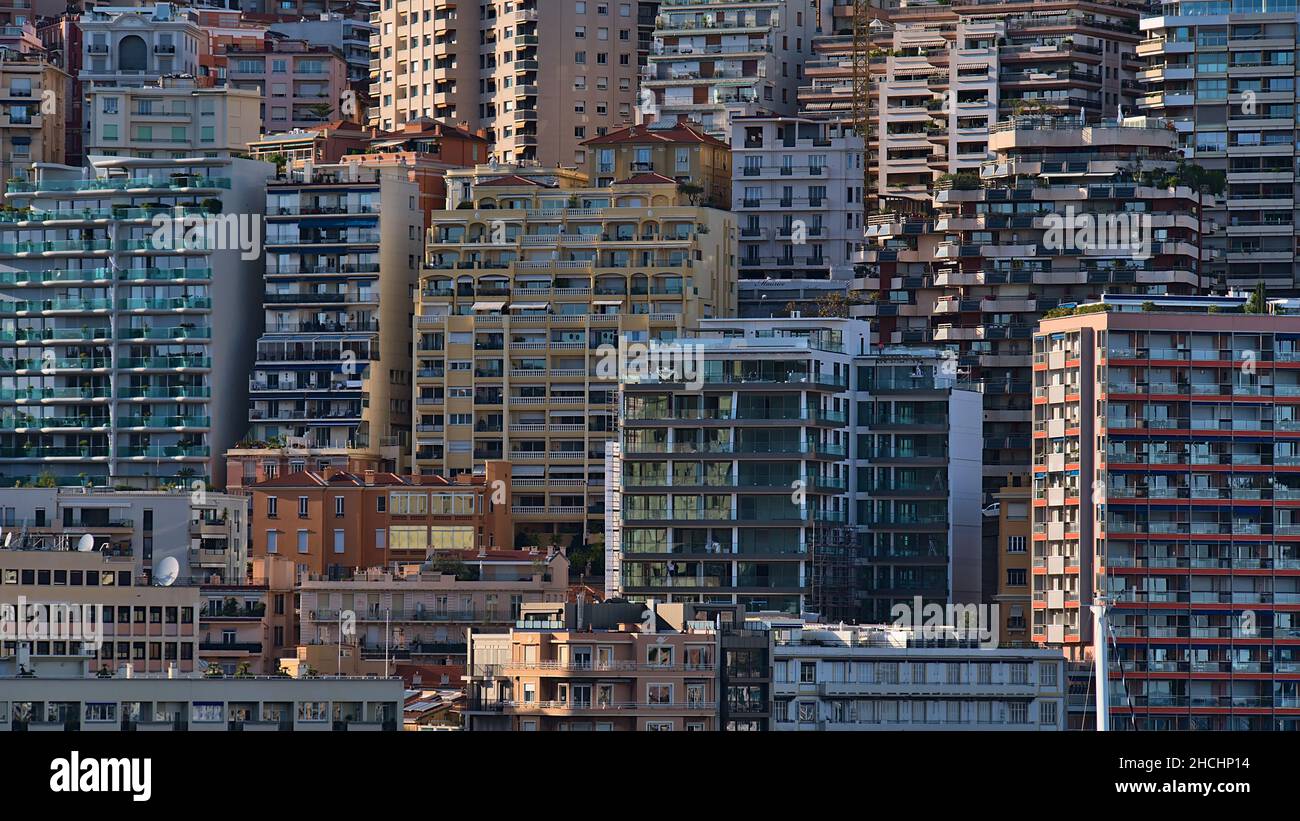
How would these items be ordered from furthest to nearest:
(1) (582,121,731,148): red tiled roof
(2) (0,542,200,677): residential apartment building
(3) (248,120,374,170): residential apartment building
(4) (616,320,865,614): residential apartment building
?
(3) (248,120,374,170): residential apartment building, (1) (582,121,731,148): red tiled roof, (4) (616,320,865,614): residential apartment building, (2) (0,542,200,677): residential apartment building

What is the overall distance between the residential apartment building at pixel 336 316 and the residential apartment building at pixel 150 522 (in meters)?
10.2

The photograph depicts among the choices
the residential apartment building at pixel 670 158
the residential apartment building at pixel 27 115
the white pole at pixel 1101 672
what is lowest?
the white pole at pixel 1101 672

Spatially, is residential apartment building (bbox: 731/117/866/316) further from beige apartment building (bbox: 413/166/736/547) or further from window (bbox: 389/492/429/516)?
window (bbox: 389/492/429/516)

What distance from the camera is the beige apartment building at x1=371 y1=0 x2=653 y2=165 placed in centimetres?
16725

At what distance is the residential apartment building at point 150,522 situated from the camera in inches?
4663

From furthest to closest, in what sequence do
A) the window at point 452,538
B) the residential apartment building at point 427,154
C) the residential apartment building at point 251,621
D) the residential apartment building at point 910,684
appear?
1. the residential apartment building at point 427,154
2. the window at point 452,538
3. the residential apartment building at point 251,621
4. the residential apartment building at point 910,684

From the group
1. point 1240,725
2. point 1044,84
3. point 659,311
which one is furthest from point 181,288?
point 1240,725

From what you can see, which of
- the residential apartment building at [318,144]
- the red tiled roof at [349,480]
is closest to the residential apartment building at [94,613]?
the red tiled roof at [349,480]

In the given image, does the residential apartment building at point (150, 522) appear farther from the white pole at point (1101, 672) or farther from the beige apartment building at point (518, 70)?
the beige apartment building at point (518, 70)

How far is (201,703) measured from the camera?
85.4 meters

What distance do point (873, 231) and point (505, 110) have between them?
36.7 meters

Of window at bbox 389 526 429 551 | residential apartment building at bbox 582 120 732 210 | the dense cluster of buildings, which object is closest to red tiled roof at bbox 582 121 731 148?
residential apartment building at bbox 582 120 732 210

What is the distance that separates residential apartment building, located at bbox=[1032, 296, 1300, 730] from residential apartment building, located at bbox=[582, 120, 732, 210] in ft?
134

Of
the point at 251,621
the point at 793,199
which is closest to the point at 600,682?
the point at 251,621
